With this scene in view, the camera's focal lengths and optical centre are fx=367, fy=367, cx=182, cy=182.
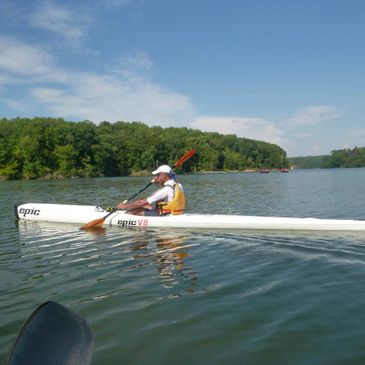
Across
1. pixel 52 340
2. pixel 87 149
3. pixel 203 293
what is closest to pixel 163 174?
pixel 203 293

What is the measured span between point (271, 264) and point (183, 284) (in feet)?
5.76

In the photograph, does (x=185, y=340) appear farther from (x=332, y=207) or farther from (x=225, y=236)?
(x=332, y=207)

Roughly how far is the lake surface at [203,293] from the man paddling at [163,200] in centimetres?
137

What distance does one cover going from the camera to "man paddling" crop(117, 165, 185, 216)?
986cm

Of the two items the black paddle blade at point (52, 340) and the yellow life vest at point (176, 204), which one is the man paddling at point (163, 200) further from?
the black paddle blade at point (52, 340)

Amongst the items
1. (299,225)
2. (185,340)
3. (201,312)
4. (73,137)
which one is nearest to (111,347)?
(185,340)

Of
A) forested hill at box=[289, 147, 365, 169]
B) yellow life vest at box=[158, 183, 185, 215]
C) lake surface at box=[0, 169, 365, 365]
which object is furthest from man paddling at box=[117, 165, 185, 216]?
forested hill at box=[289, 147, 365, 169]

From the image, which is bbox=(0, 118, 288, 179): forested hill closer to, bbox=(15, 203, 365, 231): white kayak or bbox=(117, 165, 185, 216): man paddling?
bbox=(15, 203, 365, 231): white kayak

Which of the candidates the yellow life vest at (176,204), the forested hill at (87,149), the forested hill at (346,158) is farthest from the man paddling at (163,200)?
the forested hill at (346,158)

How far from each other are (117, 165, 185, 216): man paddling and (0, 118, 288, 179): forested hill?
6090cm

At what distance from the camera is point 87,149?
3140 inches

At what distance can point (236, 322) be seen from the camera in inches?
161

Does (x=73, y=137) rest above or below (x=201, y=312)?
above

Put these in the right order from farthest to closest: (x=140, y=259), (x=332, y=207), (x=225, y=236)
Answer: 1. (x=332, y=207)
2. (x=225, y=236)
3. (x=140, y=259)
